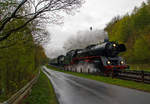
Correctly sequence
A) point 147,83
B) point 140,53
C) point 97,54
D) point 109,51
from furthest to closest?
point 140,53
point 97,54
point 109,51
point 147,83

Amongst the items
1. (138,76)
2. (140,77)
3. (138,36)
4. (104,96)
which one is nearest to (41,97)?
(104,96)

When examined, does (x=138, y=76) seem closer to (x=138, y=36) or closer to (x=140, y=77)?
(x=140, y=77)

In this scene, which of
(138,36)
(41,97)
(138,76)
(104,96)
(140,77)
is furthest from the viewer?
(138,36)

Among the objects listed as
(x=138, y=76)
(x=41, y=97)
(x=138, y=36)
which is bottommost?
(x=41, y=97)

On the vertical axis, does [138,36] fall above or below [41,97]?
above

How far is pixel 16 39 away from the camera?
28.2 feet

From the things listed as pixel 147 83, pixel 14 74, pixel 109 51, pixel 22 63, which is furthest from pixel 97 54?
pixel 14 74

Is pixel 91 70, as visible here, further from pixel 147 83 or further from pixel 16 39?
pixel 16 39

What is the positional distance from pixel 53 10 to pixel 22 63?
14.2m

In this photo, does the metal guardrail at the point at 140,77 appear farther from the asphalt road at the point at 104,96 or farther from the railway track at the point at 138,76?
the asphalt road at the point at 104,96

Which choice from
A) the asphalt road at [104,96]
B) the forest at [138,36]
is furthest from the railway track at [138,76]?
the forest at [138,36]

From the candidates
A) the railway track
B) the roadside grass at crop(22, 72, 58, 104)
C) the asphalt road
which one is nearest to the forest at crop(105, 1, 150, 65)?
the railway track

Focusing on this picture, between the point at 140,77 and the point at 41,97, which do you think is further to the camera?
the point at 140,77

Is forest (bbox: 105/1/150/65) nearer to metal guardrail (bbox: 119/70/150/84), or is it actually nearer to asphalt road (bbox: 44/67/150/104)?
metal guardrail (bbox: 119/70/150/84)
